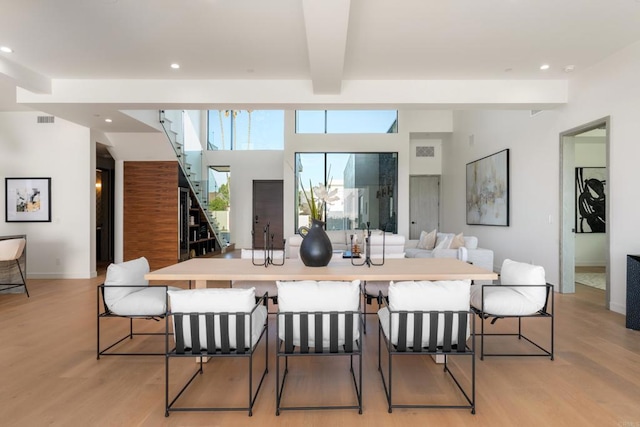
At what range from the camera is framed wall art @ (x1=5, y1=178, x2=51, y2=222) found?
6156mm

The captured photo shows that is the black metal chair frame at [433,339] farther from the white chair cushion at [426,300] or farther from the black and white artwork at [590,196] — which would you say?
the black and white artwork at [590,196]

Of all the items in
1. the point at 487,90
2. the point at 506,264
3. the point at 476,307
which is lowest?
the point at 476,307

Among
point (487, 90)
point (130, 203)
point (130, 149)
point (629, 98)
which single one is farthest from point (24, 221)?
point (629, 98)

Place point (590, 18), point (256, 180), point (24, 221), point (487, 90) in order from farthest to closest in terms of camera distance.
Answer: point (256, 180) < point (24, 221) < point (487, 90) < point (590, 18)

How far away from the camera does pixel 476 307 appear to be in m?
2.68

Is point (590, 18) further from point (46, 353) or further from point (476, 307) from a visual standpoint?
point (46, 353)

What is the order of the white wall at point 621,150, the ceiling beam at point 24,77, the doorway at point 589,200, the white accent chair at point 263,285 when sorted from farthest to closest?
the doorway at point 589,200 → the ceiling beam at point 24,77 → the white wall at point 621,150 → the white accent chair at point 263,285

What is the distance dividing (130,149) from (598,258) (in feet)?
33.1

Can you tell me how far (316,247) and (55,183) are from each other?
19.4 ft

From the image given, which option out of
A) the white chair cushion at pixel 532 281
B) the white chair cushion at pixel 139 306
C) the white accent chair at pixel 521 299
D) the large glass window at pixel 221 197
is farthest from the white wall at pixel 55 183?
the white chair cushion at pixel 532 281

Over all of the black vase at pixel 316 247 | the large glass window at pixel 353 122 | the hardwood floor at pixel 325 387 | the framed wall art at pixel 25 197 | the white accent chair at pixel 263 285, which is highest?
the large glass window at pixel 353 122

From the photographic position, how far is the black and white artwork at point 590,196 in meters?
7.07

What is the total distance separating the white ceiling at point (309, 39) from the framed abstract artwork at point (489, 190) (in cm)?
206

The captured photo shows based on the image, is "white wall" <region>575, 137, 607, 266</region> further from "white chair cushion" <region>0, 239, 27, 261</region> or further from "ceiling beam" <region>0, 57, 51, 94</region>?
"white chair cushion" <region>0, 239, 27, 261</region>
